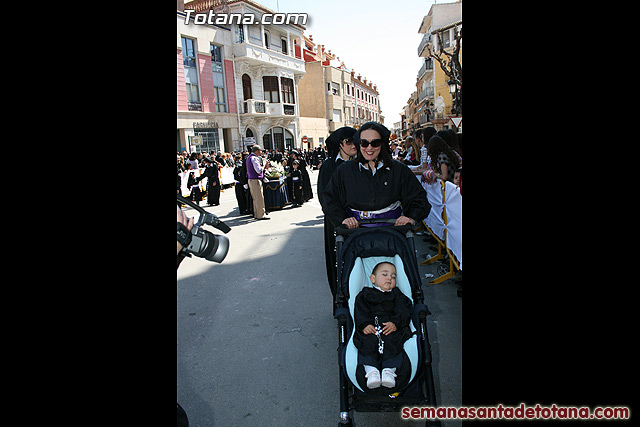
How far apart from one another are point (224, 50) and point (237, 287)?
1018 inches

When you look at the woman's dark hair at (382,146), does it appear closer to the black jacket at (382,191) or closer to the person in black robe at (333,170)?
the black jacket at (382,191)

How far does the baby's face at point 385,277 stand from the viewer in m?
2.76

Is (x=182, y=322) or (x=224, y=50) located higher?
(x=224, y=50)

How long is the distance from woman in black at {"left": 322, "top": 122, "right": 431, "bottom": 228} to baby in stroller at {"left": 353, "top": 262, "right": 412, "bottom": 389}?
2.07 ft

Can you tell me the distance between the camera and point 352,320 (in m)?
2.72

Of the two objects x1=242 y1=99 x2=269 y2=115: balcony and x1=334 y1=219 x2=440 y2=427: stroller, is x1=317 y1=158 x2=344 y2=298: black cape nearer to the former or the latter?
x1=334 y1=219 x2=440 y2=427: stroller

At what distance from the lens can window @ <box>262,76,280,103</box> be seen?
31375mm

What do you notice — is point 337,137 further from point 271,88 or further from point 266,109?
point 271,88

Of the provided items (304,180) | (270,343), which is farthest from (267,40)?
(270,343)

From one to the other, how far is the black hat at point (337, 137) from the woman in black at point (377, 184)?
46.4 inches
